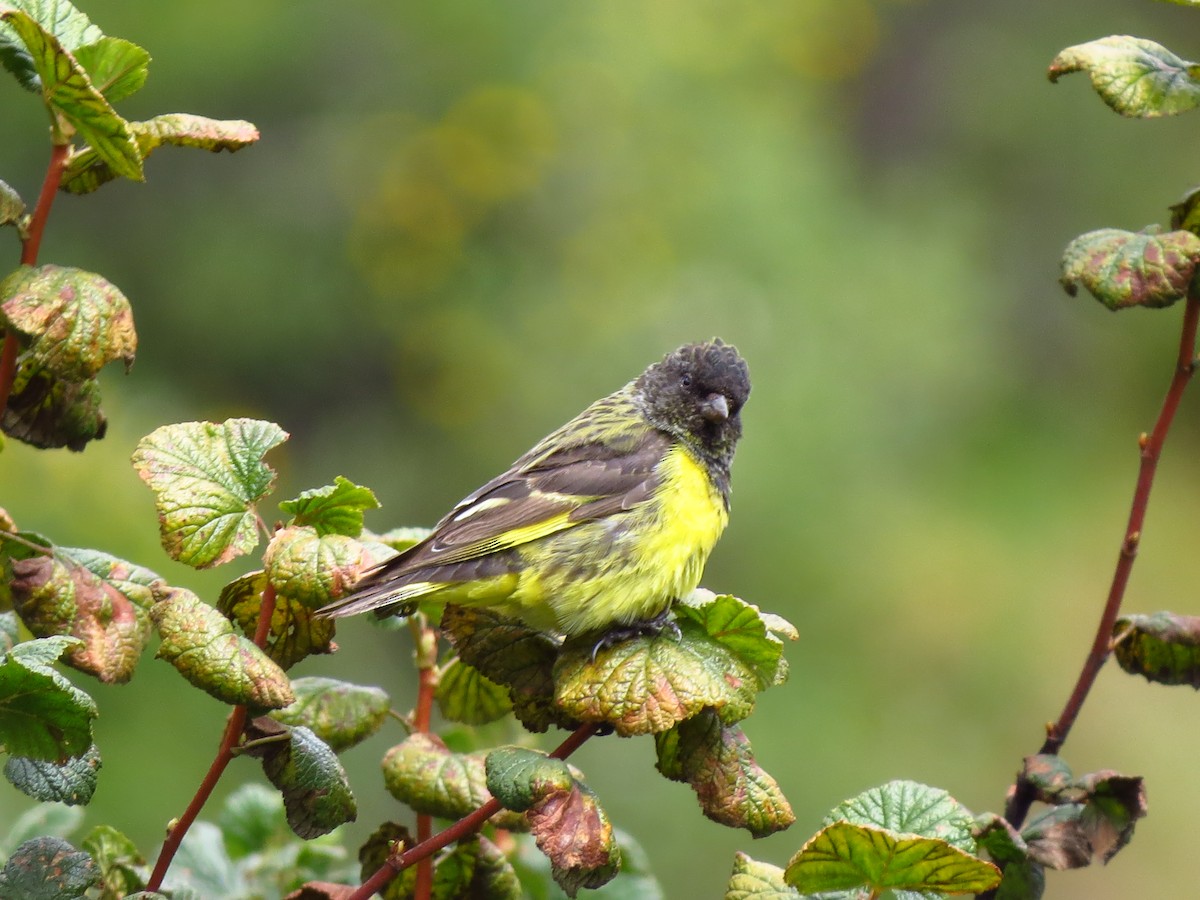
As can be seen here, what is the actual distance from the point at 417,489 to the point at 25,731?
5.62m

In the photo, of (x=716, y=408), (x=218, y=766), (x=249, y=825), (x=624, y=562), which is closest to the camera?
(x=218, y=766)

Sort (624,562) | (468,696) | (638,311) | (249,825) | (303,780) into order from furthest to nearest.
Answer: (638,311), (624,562), (249,825), (468,696), (303,780)

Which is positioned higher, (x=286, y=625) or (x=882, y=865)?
(x=286, y=625)

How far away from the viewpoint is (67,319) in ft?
5.65

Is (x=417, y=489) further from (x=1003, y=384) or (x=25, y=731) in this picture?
(x=25, y=731)

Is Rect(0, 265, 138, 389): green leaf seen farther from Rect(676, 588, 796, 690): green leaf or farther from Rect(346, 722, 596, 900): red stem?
Rect(676, 588, 796, 690): green leaf

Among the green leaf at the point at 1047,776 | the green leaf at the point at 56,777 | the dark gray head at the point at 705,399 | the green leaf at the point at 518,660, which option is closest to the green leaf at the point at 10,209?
the green leaf at the point at 56,777

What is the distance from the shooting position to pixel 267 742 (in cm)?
180

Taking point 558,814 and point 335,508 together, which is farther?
point 335,508

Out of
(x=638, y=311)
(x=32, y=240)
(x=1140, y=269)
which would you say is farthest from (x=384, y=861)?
(x=638, y=311)

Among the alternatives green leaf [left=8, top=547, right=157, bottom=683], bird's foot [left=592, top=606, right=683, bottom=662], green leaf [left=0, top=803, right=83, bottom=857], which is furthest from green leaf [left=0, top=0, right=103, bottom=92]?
green leaf [left=0, top=803, right=83, bottom=857]

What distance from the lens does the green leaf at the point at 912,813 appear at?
5.76 ft

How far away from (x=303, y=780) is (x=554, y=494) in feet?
4.24

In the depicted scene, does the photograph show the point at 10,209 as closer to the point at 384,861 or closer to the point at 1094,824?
the point at 384,861
